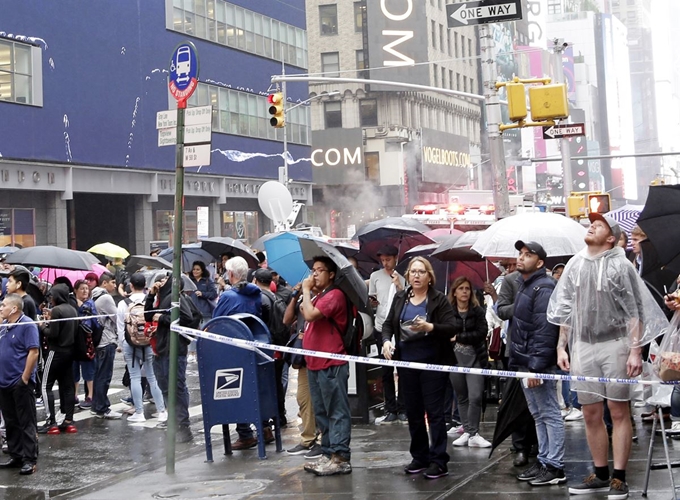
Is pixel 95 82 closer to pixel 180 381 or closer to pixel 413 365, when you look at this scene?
pixel 180 381

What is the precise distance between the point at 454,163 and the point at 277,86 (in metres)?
41.1

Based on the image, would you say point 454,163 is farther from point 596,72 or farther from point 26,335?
point 596,72

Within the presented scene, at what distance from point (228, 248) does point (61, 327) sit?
585cm

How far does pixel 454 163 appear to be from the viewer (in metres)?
88.1

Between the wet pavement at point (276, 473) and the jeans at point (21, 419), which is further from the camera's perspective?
the jeans at point (21, 419)

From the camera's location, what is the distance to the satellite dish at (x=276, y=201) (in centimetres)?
2469

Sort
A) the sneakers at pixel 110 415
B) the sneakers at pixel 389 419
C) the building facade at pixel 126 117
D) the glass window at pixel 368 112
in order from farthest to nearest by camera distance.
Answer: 1. the glass window at pixel 368 112
2. the building facade at pixel 126 117
3. the sneakers at pixel 110 415
4. the sneakers at pixel 389 419

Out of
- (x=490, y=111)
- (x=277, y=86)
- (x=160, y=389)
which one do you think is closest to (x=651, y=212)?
A: (x=160, y=389)

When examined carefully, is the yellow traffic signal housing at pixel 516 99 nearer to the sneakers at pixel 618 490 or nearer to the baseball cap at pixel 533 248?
the baseball cap at pixel 533 248

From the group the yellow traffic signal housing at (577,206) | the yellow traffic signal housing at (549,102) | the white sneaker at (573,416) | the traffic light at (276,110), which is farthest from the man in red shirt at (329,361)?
the yellow traffic signal housing at (577,206)

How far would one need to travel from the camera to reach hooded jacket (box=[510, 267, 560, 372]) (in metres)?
8.73

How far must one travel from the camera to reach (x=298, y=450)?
11.1 metres

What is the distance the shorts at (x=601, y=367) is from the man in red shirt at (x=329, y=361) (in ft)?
8.00

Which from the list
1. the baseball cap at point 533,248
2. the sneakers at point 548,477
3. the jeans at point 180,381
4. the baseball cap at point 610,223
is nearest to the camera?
the baseball cap at point 610,223
